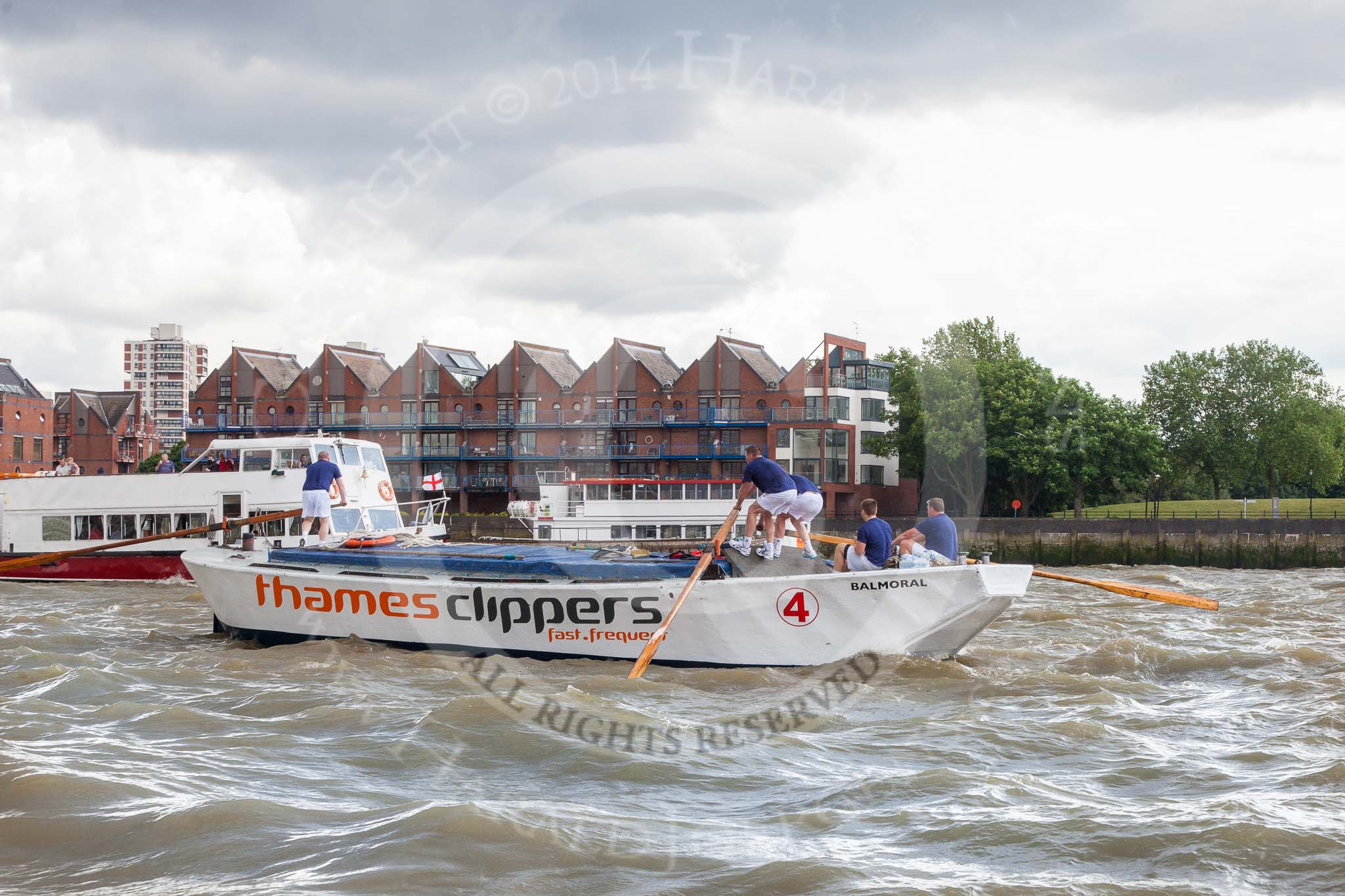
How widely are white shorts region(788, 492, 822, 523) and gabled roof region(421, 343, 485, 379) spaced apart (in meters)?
57.6

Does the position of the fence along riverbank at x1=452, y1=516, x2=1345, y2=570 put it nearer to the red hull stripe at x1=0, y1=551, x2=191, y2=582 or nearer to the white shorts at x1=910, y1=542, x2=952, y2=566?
the red hull stripe at x1=0, y1=551, x2=191, y2=582

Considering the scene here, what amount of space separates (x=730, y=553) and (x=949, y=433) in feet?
153

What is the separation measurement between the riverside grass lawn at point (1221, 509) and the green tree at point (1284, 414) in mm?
1830

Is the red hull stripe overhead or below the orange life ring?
below

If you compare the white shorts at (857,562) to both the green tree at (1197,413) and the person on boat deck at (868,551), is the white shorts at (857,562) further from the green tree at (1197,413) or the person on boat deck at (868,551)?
the green tree at (1197,413)

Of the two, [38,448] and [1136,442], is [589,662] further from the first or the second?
[38,448]

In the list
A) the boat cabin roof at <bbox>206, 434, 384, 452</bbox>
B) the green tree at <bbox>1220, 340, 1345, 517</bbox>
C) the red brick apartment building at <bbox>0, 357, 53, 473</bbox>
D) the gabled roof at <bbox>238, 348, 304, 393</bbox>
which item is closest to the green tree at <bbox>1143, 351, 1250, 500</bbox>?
the green tree at <bbox>1220, 340, 1345, 517</bbox>

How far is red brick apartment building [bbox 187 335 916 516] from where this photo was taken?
200ft

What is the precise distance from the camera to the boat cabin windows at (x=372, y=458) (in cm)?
2572

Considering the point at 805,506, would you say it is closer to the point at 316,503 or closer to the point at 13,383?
the point at 316,503

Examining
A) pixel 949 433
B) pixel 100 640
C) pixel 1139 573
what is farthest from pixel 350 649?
pixel 949 433

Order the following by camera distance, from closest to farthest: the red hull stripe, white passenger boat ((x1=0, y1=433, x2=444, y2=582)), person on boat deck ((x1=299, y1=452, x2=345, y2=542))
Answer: person on boat deck ((x1=299, y1=452, x2=345, y2=542)) → white passenger boat ((x1=0, y1=433, x2=444, y2=582)) → the red hull stripe

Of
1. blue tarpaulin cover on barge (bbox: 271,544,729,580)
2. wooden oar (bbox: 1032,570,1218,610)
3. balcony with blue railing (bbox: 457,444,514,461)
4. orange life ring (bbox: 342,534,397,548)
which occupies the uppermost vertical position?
balcony with blue railing (bbox: 457,444,514,461)

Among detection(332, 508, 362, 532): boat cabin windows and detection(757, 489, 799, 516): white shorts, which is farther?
detection(332, 508, 362, 532): boat cabin windows
